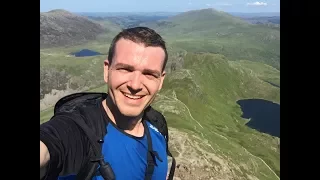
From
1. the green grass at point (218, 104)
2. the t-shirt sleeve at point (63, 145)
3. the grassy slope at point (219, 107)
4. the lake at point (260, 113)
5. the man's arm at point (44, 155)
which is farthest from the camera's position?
the lake at point (260, 113)

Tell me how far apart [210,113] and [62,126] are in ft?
348

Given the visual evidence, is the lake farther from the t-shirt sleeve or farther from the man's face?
the t-shirt sleeve

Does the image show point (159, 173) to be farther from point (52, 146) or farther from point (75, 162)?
point (52, 146)

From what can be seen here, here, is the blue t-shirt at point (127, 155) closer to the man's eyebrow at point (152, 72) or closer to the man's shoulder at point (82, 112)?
the man's shoulder at point (82, 112)

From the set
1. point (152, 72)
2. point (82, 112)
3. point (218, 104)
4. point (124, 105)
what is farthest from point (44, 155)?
point (218, 104)

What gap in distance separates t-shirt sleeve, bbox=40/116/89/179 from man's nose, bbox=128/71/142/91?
0.77m

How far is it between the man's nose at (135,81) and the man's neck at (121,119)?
0.39 metres

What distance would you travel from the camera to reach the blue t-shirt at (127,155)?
3648 mm

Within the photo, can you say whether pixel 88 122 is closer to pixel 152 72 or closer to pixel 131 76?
pixel 131 76

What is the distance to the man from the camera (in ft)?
11.0

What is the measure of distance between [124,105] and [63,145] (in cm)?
86

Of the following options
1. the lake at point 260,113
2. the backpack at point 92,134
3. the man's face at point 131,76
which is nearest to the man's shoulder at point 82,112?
the backpack at point 92,134

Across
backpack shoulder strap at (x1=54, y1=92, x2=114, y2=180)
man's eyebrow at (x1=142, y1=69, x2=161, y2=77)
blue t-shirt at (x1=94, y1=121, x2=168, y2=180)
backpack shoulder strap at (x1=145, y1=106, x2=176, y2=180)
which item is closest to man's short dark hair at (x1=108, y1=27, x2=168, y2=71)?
man's eyebrow at (x1=142, y1=69, x2=161, y2=77)
